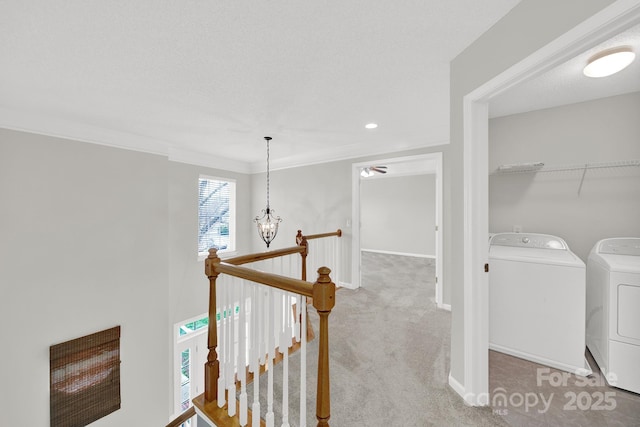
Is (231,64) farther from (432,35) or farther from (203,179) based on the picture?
(203,179)

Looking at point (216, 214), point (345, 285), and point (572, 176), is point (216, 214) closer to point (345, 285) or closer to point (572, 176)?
point (345, 285)

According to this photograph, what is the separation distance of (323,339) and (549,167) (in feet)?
9.04

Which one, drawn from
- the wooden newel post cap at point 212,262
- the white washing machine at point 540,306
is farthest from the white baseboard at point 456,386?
the wooden newel post cap at point 212,262

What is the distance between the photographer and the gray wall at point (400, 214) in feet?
22.0

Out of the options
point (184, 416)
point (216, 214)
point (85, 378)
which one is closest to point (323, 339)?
point (184, 416)

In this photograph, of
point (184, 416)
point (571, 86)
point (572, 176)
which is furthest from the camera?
point (572, 176)

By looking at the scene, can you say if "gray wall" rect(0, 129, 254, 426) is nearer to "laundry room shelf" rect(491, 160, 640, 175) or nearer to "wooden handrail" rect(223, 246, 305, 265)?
"wooden handrail" rect(223, 246, 305, 265)

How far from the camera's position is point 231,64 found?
1892 millimetres

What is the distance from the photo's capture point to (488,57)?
4.91 feet

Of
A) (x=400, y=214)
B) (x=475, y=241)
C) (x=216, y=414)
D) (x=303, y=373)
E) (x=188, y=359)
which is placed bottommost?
(x=188, y=359)

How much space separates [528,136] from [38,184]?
559cm

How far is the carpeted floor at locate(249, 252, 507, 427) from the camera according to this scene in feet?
5.04

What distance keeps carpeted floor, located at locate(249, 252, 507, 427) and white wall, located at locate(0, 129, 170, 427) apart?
279 cm

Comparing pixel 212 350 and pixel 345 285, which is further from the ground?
pixel 212 350
